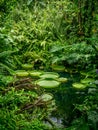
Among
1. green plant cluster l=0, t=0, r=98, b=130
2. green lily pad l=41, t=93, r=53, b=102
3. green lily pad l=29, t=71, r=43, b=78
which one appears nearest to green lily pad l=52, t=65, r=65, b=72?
green plant cluster l=0, t=0, r=98, b=130

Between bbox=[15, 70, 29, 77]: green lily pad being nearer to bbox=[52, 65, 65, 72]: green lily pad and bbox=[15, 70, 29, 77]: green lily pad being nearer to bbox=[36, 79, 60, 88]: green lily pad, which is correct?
bbox=[36, 79, 60, 88]: green lily pad

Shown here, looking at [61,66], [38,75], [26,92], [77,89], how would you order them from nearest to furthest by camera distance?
[26,92], [77,89], [38,75], [61,66]

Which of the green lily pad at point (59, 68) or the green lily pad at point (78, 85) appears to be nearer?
the green lily pad at point (78, 85)

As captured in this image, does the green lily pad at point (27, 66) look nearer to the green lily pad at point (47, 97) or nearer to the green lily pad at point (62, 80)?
the green lily pad at point (62, 80)

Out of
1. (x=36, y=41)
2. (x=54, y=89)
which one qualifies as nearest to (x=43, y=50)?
(x=36, y=41)

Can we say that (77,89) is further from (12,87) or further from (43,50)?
(43,50)

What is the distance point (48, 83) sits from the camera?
19.4 ft

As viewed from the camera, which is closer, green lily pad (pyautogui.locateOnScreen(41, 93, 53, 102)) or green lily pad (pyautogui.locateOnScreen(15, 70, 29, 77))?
green lily pad (pyautogui.locateOnScreen(41, 93, 53, 102))

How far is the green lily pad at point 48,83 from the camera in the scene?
5789 millimetres

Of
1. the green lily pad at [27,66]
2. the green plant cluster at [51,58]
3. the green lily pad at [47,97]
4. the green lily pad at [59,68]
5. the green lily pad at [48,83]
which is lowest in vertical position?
the green lily pad at [59,68]

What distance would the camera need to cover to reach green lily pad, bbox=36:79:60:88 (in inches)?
228

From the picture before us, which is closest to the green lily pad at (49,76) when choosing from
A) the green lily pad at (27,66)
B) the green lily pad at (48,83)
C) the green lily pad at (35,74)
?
the green lily pad at (35,74)

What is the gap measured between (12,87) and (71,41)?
3799mm

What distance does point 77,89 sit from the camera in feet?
19.0
